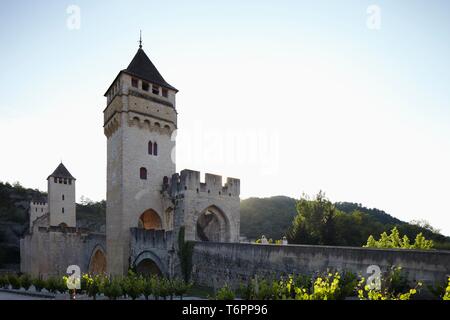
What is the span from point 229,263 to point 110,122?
50.7 feet

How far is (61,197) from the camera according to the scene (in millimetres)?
37156

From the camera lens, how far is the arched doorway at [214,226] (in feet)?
68.9

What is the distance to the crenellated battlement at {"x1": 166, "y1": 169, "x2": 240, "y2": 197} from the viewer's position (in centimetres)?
1916

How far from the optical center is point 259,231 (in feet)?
204

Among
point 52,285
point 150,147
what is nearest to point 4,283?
point 52,285

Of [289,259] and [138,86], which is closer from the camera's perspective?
[289,259]

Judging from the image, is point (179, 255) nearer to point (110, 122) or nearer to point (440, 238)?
point (110, 122)

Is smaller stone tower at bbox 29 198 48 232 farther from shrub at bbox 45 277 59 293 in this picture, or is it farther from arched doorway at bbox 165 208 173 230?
shrub at bbox 45 277 59 293

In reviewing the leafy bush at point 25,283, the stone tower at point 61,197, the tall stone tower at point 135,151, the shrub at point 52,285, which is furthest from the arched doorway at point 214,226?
the stone tower at point 61,197

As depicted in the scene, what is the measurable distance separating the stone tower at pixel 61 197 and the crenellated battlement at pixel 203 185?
72.2ft

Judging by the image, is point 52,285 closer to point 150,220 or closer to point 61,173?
point 150,220

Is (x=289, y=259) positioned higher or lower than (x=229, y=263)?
higher
